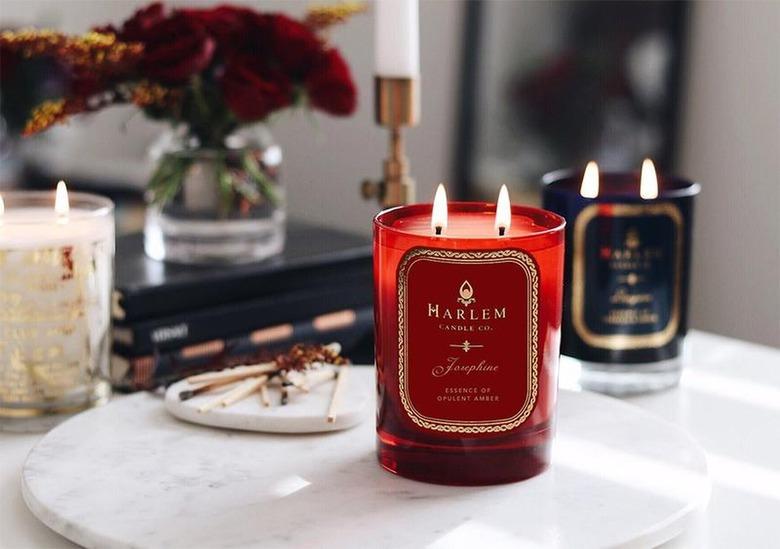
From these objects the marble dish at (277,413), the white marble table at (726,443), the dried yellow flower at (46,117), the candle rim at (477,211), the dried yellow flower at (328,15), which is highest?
the dried yellow flower at (328,15)

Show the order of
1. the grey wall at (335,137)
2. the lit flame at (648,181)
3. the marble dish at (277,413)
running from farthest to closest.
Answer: the grey wall at (335,137), the lit flame at (648,181), the marble dish at (277,413)

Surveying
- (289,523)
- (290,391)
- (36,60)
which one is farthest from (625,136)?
(289,523)

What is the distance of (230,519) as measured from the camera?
1.87 feet

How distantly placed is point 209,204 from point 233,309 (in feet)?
0.48

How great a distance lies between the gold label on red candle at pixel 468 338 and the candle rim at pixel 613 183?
208 mm

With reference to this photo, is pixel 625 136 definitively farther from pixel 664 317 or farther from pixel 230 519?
pixel 230 519

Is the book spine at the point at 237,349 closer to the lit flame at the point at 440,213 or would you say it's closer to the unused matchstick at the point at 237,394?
the unused matchstick at the point at 237,394

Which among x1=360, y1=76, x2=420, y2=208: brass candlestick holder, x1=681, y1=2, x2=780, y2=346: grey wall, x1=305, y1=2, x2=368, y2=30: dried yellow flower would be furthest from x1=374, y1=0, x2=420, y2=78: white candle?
x1=681, y1=2, x2=780, y2=346: grey wall

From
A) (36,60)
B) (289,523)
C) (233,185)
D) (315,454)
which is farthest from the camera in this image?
(36,60)

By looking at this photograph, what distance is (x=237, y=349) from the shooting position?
925 millimetres

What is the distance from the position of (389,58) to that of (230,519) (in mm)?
472

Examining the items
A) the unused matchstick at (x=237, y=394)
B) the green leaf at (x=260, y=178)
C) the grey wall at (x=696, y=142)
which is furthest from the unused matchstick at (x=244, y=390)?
the grey wall at (x=696, y=142)

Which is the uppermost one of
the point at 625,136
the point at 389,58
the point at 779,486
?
the point at 389,58

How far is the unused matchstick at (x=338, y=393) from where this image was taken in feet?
2.30
